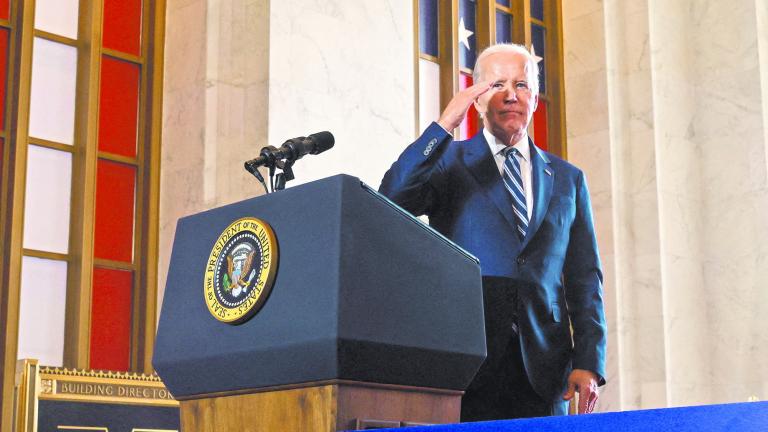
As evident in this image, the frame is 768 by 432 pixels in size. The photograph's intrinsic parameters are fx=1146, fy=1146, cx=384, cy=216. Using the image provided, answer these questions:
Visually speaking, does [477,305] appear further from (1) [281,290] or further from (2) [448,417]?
(1) [281,290]

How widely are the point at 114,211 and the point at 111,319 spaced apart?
0.60 metres

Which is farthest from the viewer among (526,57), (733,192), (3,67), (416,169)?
(733,192)

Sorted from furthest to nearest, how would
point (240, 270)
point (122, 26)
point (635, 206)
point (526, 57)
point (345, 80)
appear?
point (635, 206)
point (345, 80)
point (122, 26)
point (526, 57)
point (240, 270)

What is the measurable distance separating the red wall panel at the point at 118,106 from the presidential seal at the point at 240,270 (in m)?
4.33

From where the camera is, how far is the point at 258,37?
659 cm

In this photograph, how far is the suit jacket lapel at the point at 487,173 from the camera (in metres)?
3.13

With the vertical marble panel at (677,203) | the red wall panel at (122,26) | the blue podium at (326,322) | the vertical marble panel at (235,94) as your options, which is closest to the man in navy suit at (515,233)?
the blue podium at (326,322)

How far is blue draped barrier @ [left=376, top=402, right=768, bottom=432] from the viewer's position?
127 centimetres

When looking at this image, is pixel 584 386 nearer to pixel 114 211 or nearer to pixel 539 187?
pixel 539 187

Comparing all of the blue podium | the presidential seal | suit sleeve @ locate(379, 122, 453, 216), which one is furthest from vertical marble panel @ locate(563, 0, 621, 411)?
the presidential seal

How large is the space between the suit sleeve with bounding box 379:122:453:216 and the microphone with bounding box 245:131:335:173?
419mm

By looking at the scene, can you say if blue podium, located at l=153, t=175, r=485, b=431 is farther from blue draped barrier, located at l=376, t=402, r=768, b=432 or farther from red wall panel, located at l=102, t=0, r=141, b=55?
red wall panel, located at l=102, t=0, r=141, b=55

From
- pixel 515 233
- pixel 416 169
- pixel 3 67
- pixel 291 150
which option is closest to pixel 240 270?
pixel 291 150

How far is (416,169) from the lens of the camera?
293 centimetres
